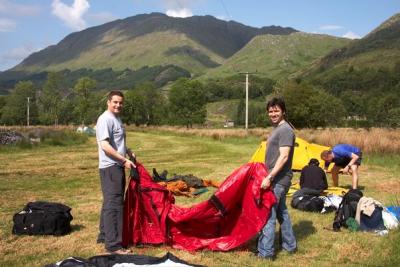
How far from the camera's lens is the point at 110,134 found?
646 cm

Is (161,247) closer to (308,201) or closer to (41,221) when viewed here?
(41,221)

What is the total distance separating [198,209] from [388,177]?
9969mm

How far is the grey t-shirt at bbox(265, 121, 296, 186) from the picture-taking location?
6223 millimetres

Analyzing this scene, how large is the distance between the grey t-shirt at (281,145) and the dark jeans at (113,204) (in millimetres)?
2156

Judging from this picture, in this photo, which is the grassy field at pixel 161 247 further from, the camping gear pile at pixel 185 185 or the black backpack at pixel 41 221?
the camping gear pile at pixel 185 185

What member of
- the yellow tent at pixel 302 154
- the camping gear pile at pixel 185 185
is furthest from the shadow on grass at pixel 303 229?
the yellow tent at pixel 302 154

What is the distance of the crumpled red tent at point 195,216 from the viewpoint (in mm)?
6621

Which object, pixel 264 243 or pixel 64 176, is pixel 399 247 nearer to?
pixel 264 243

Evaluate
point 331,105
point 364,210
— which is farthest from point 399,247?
point 331,105

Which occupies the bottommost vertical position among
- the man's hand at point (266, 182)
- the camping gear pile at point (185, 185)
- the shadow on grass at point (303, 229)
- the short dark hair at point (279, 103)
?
the shadow on grass at point (303, 229)

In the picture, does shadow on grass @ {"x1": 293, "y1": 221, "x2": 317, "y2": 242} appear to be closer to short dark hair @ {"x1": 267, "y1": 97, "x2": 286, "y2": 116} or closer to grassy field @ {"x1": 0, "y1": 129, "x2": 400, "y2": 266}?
grassy field @ {"x1": 0, "y1": 129, "x2": 400, "y2": 266}

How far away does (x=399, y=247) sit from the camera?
654 centimetres

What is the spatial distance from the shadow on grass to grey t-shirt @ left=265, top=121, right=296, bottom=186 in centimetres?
166

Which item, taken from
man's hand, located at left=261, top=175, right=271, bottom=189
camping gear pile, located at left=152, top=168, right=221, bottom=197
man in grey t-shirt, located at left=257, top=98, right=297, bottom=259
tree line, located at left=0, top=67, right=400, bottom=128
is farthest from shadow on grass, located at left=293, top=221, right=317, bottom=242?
tree line, located at left=0, top=67, right=400, bottom=128
